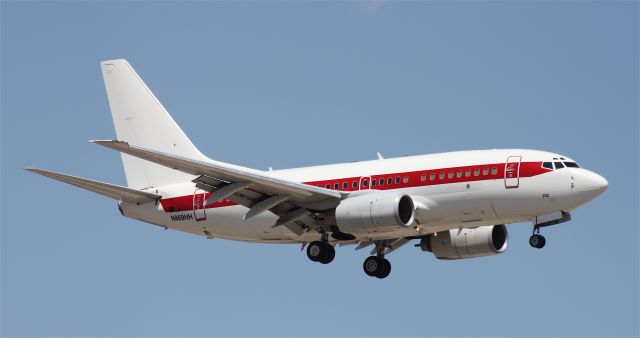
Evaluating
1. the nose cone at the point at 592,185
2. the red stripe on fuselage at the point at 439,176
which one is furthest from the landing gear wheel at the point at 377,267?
the nose cone at the point at 592,185

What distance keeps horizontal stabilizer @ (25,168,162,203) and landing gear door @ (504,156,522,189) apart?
54.4 ft

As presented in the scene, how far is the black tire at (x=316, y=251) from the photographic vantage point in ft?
172

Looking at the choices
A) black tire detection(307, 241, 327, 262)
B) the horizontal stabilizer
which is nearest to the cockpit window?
black tire detection(307, 241, 327, 262)

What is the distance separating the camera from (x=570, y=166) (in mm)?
48938

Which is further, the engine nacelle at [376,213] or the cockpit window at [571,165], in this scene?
the cockpit window at [571,165]

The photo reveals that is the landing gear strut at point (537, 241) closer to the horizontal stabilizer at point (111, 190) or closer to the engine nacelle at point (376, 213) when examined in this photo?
the engine nacelle at point (376, 213)

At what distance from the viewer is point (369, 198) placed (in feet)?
164

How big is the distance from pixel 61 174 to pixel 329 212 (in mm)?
11336

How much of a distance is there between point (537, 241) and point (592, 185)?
312 centimetres

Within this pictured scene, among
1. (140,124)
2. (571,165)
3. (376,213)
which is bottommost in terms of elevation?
(376,213)

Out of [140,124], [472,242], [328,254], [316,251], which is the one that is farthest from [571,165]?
[140,124]

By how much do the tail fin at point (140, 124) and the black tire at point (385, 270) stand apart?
10682 mm

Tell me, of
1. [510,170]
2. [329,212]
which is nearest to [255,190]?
[329,212]

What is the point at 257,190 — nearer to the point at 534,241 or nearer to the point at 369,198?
the point at 369,198
